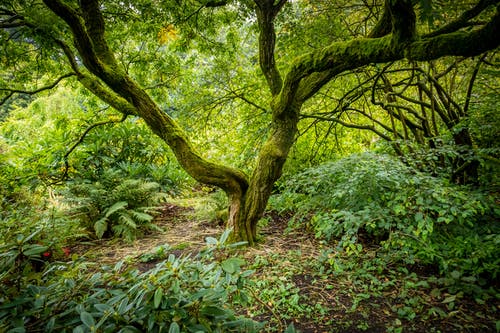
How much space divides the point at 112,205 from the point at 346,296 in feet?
11.7

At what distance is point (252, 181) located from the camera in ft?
10.2

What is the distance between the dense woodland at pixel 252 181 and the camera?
3.08 ft

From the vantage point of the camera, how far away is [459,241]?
2260 millimetres

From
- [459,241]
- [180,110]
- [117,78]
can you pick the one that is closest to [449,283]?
[459,241]

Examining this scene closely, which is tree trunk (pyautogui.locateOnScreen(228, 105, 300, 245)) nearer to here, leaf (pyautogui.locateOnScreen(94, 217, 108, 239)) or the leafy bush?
the leafy bush

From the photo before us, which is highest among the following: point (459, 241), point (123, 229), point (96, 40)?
point (96, 40)

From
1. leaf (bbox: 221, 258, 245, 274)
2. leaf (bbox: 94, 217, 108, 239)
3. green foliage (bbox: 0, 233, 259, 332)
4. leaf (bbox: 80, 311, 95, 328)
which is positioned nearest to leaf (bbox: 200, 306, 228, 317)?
green foliage (bbox: 0, 233, 259, 332)

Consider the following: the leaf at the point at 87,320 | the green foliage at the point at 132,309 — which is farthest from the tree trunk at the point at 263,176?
the leaf at the point at 87,320

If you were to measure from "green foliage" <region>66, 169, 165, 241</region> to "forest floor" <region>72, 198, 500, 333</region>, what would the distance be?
57cm

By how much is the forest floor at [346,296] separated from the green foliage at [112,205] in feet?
1.88

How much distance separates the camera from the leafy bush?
202cm

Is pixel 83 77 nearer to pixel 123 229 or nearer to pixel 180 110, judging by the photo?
pixel 180 110

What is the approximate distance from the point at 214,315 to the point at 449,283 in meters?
2.43

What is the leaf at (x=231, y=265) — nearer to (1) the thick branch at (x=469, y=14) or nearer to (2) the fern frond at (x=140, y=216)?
(1) the thick branch at (x=469, y=14)
